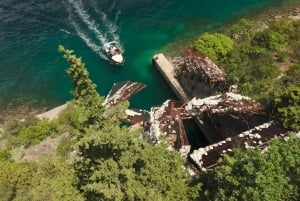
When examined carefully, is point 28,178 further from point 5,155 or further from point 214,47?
point 214,47

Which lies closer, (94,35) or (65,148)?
(65,148)

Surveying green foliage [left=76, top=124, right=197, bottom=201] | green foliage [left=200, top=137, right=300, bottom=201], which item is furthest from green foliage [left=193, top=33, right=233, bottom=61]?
green foliage [left=76, top=124, right=197, bottom=201]

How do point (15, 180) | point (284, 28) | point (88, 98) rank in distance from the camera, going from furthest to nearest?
point (284, 28)
point (15, 180)
point (88, 98)

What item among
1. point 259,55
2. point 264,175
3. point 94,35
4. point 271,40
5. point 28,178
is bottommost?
point 28,178

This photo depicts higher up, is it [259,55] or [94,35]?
[259,55]

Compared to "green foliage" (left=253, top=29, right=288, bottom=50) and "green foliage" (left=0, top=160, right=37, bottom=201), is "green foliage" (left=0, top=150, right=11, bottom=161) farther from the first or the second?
"green foliage" (left=253, top=29, right=288, bottom=50)

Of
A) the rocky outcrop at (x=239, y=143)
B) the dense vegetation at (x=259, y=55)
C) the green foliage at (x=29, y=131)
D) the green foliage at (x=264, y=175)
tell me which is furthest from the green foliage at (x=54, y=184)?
the dense vegetation at (x=259, y=55)

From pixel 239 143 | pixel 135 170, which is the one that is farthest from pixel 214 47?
pixel 135 170

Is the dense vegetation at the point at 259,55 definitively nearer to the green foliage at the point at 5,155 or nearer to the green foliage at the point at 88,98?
the green foliage at the point at 88,98
